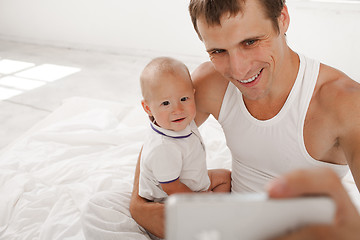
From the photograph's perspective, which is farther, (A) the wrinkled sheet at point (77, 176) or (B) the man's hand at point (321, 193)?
(A) the wrinkled sheet at point (77, 176)

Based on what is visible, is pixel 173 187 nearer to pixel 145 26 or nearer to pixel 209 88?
pixel 209 88

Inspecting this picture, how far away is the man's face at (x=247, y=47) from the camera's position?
1063mm

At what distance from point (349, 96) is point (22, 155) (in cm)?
169

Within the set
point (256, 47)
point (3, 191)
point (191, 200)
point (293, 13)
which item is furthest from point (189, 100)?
point (293, 13)

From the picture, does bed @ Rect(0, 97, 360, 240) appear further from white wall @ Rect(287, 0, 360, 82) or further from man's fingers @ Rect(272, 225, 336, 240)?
white wall @ Rect(287, 0, 360, 82)

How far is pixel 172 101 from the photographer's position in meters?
1.33

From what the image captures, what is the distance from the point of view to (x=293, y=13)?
3.39 m

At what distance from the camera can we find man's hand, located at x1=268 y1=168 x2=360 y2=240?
0.46m

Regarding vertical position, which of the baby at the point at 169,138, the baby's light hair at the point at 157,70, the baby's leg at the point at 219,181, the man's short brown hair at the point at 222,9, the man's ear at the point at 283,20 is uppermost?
the man's short brown hair at the point at 222,9

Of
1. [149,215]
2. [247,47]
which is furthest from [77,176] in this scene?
[247,47]

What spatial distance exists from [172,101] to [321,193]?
88 cm

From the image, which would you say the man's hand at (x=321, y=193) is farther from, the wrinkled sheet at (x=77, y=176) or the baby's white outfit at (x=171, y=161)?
→ the wrinkled sheet at (x=77, y=176)

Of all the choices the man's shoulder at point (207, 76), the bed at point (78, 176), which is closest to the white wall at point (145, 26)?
the bed at point (78, 176)

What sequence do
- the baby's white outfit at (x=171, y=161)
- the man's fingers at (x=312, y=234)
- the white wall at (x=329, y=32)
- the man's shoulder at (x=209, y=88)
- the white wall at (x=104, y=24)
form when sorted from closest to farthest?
the man's fingers at (x=312, y=234) < the baby's white outfit at (x=171, y=161) < the man's shoulder at (x=209, y=88) < the white wall at (x=329, y=32) < the white wall at (x=104, y=24)
